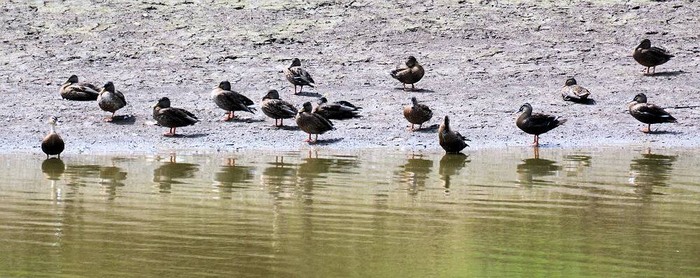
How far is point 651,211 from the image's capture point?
13.0m

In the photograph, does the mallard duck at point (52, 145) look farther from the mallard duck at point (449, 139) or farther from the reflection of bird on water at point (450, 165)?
the mallard duck at point (449, 139)

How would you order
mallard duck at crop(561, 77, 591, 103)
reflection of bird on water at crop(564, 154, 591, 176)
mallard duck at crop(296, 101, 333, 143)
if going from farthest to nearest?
mallard duck at crop(561, 77, 591, 103) < mallard duck at crop(296, 101, 333, 143) < reflection of bird on water at crop(564, 154, 591, 176)

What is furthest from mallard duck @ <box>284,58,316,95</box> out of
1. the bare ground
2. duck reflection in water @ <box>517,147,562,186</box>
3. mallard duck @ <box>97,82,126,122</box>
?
duck reflection in water @ <box>517,147,562,186</box>

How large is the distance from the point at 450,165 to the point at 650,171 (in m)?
2.61

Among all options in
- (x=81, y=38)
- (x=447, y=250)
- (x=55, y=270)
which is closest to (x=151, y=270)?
(x=55, y=270)

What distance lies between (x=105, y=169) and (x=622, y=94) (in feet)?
33.6

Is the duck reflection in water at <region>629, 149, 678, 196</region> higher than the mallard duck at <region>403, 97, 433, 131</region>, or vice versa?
the mallard duck at <region>403, 97, 433, 131</region>

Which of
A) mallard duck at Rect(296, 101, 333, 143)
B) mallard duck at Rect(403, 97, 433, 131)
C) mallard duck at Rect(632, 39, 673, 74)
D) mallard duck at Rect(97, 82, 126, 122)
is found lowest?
mallard duck at Rect(296, 101, 333, 143)

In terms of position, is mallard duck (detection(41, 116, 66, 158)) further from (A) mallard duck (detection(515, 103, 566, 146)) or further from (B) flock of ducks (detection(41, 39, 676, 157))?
(A) mallard duck (detection(515, 103, 566, 146))

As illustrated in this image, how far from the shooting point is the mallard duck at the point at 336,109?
20312 millimetres

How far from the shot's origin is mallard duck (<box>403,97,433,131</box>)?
2000 cm

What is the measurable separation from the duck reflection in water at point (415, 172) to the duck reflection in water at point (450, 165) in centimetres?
19

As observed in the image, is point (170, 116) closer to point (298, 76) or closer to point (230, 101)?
point (230, 101)

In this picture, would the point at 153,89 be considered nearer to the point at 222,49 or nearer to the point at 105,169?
the point at 222,49
